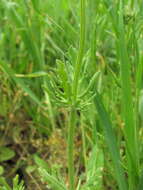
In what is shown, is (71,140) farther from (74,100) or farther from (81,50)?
(81,50)

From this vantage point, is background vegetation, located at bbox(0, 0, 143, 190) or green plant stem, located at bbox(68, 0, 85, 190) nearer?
green plant stem, located at bbox(68, 0, 85, 190)

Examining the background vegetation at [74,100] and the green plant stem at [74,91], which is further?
the background vegetation at [74,100]

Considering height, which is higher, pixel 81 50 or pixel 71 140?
pixel 81 50

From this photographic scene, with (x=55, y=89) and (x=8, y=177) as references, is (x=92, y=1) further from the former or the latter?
(x=8, y=177)

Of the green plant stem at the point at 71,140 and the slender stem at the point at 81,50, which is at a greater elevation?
Result: the slender stem at the point at 81,50

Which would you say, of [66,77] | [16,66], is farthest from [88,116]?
[16,66]

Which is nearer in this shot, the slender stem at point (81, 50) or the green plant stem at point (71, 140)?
the slender stem at point (81, 50)

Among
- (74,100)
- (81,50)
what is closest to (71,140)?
(74,100)

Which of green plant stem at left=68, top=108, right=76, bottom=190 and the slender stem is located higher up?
the slender stem
